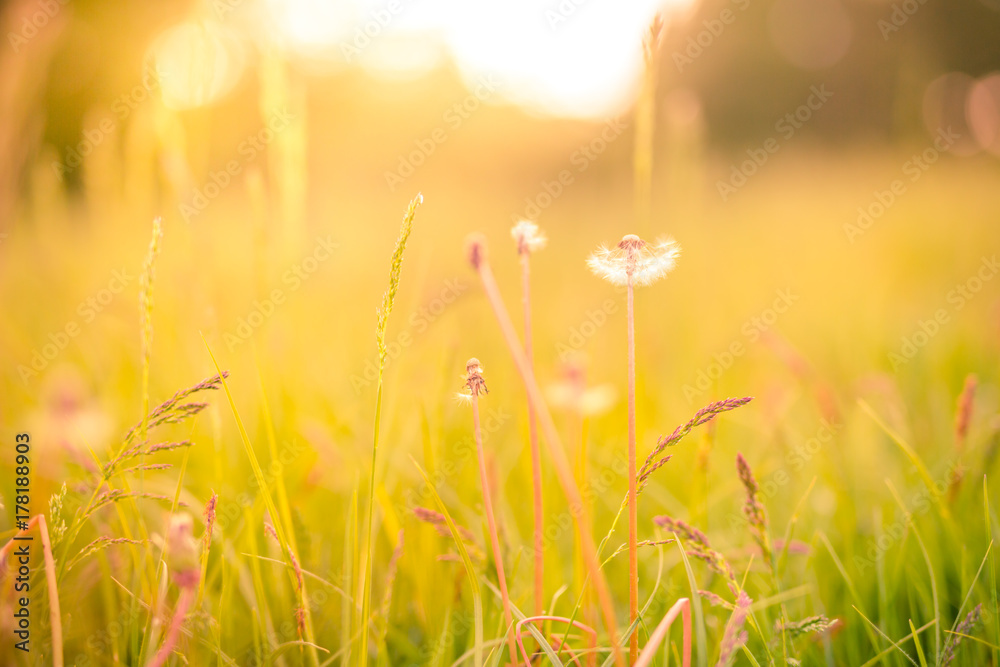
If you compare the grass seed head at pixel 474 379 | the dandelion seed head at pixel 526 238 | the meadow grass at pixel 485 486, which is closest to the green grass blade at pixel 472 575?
the meadow grass at pixel 485 486

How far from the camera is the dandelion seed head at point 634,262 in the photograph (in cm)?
59

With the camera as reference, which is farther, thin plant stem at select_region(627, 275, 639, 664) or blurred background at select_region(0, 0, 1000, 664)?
blurred background at select_region(0, 0, 1000, 664)

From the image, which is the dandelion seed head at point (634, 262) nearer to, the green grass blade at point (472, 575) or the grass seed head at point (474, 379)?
the grass seed head at point (474, 379)

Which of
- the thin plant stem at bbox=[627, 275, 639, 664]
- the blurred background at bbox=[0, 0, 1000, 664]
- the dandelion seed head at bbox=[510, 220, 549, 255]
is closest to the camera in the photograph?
the thin plant stem at bbox=[627, 275, 639, 664]

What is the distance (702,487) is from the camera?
99 cm

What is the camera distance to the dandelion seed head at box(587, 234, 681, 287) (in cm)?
59

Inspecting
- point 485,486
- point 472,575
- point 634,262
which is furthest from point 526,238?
point 472,575

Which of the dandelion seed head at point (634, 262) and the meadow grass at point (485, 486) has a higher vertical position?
the dandelion seed head at point (634, 262)

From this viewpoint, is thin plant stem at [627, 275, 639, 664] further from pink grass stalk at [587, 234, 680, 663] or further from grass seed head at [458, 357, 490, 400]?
grass seed head at [458, 357, 490, 400]

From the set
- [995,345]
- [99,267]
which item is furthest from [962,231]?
[99,267]

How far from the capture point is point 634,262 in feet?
1.94

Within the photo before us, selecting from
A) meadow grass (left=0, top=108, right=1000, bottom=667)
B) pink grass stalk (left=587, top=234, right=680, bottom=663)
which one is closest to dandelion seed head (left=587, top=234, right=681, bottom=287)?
pink grass stalk (left=587, top=234, right=680, bottom=663)

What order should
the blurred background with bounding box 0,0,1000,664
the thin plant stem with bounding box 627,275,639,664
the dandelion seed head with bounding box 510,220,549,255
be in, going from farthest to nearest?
the blurred background with bounding box 0,0,1000,664 → the dandelion seed head with bounding box 510,220,549,255 → the thin plant stem with bounding box 627,275,639,664

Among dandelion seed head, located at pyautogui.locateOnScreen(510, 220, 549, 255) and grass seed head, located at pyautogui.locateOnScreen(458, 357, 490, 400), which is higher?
dandelion seed head, located at pyautogui.locateOnScreen(510, 220, 549, 255)
